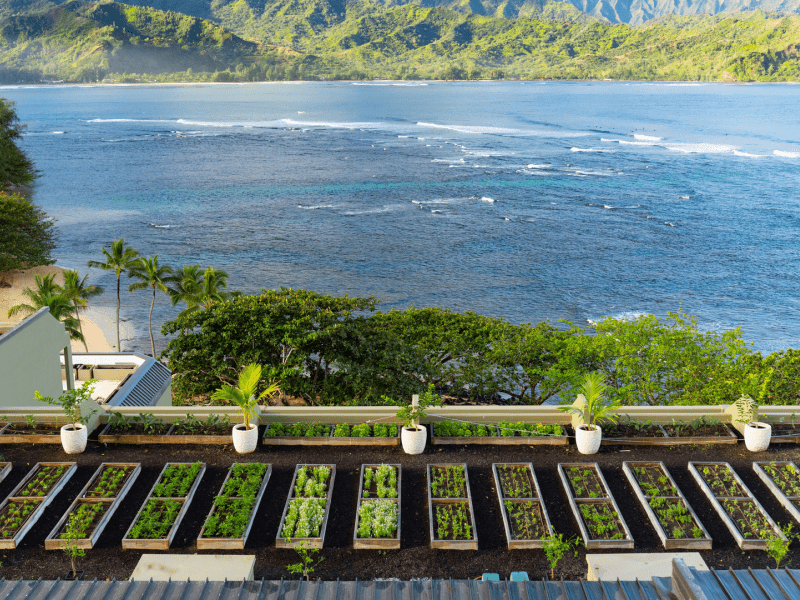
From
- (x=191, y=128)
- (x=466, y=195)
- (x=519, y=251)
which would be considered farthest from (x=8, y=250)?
(x=191, y=128)

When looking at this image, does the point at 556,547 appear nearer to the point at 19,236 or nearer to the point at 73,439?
the point at 73,439

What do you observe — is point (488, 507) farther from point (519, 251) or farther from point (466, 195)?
point (466, 195)

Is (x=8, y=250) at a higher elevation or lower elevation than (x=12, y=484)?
lower

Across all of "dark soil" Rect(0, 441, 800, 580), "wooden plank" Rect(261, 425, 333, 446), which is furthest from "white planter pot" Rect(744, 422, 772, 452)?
"wooden plank" Rect(261, 425, 333, 446)

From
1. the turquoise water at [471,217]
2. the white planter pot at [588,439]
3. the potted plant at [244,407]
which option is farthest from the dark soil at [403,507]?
the turquoise water at [471,217]

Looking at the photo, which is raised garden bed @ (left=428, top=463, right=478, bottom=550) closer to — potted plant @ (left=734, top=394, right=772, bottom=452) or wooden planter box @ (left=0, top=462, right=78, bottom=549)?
potted plant @ (left=734, top=394, right=772, bottom=452)
